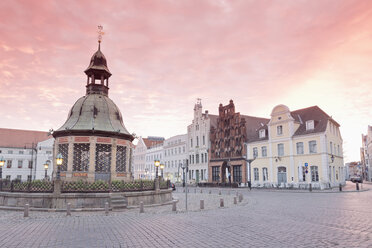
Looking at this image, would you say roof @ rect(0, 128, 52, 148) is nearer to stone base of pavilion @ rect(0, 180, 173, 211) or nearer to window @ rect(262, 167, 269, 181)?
window @ rect(262, 167, 269, 181)

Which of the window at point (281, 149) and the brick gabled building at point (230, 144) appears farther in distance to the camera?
the brick gabled building at point (230, 144)

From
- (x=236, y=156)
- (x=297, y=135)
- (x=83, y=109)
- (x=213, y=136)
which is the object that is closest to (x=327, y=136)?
(x=297, y=135)

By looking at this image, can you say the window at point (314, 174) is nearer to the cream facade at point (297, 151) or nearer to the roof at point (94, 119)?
the cream facade at point (297, 151)

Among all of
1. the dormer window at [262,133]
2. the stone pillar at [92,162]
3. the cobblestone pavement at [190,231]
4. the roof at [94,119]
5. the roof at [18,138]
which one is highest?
the roof at [18,138]

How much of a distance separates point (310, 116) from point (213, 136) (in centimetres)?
2279

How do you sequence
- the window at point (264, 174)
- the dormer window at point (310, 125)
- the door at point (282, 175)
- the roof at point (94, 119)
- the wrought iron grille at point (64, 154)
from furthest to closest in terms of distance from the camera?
the window at point (264, 174) < the door at point (282, 175) < the dormer window at point (310, 125) < the roof at point (94, 119) < the wrought iron grille at point (64, 154)

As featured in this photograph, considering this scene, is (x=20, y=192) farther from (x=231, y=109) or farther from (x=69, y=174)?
(x=231, y=109)

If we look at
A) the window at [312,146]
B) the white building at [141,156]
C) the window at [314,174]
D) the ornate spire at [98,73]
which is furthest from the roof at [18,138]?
the window at [314,174]

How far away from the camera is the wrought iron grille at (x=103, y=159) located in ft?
86.4

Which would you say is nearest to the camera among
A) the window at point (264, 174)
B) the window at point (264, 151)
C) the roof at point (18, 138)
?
the window at point (264, 174)

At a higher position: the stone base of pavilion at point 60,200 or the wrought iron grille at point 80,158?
the wrought iron grille at point 80,158

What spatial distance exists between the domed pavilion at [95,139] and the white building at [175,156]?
45.1 meters

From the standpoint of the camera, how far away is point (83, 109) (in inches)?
1086

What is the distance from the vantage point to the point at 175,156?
7694cm
